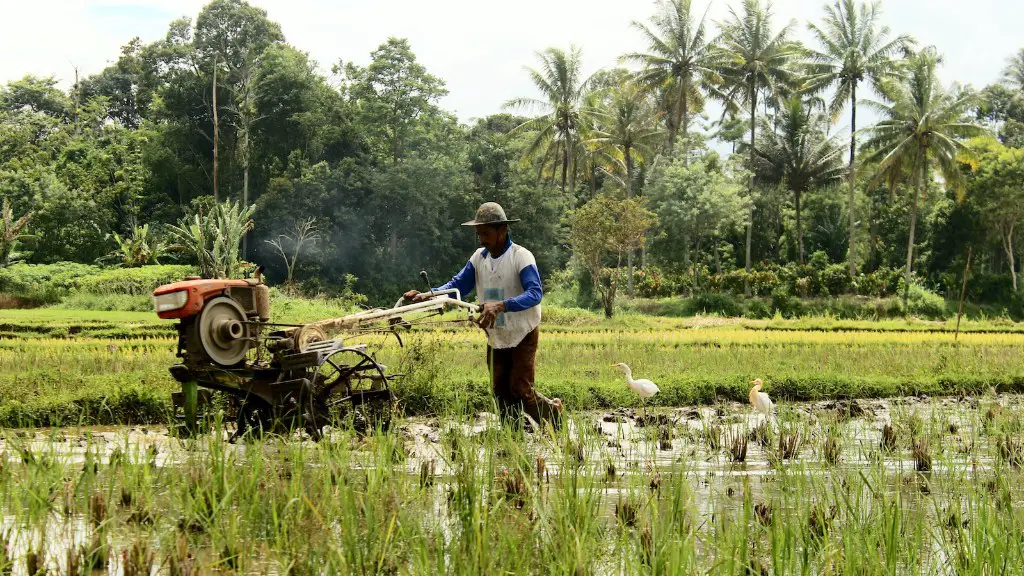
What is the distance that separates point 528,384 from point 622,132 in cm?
3147

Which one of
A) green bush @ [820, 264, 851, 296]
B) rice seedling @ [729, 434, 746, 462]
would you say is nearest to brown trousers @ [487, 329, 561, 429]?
rice seedling @ [729, 434, 746, 462]

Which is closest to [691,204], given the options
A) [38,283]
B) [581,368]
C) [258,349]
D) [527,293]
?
[38,283]

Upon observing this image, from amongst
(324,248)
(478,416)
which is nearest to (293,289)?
(324,248)

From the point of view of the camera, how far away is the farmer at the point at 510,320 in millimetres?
5566

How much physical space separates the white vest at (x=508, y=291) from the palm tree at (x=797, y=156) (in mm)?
31514

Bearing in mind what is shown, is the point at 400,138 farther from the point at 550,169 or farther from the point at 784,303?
the point at 784,303

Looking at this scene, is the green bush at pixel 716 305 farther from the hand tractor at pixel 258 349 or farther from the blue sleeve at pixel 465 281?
the hand tractor at pixel 258 349

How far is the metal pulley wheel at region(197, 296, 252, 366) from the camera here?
5.23 metres

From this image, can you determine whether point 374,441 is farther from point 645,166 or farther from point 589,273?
point 645,166

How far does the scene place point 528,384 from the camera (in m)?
5.66

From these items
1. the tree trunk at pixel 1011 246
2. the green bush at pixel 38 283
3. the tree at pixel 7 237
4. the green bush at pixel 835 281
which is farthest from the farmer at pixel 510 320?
the tree trunk at pixel 1011 246

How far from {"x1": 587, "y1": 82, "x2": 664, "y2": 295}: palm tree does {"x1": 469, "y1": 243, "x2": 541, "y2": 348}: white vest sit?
29.7 meters

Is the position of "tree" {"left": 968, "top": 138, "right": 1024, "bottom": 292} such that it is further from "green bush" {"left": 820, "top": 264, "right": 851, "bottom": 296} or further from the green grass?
the green grass

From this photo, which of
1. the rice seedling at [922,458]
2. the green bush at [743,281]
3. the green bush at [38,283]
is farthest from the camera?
the green bush at [743,281]
